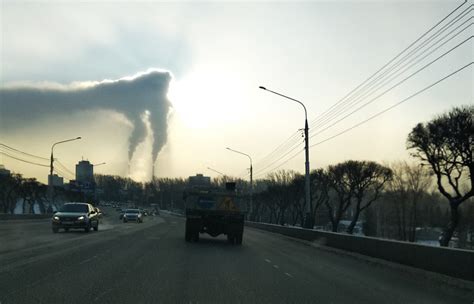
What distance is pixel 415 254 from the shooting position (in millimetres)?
15172

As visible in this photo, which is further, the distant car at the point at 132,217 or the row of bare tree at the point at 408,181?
the distant car at the point at 132,217

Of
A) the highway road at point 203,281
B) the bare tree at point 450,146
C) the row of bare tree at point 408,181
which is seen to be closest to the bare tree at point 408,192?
the row of bare tree at point 408,181

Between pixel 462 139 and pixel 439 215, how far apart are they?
52.0 meters

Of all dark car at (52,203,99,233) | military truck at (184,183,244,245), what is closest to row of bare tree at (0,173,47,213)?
dark car at (52,203,99,233)

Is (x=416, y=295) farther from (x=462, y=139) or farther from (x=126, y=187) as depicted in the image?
(x=126, y=187)

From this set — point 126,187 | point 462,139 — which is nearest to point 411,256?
point 462,139

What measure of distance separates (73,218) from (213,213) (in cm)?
1077

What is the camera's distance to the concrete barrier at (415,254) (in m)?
12.4

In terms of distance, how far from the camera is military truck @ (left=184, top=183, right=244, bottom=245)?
2597 cm

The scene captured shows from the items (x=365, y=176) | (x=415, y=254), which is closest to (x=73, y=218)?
(x=415, y=254)

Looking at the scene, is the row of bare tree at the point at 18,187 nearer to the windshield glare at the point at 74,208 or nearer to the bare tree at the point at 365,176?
the bare tree at the point at 365,176

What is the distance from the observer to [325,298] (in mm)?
9711

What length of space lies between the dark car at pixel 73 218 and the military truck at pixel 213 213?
30.0 feet

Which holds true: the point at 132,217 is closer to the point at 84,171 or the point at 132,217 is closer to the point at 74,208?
the point at 74,208
